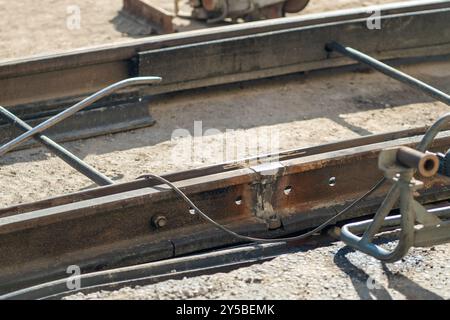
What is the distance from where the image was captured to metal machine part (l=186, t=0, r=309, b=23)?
9695 millimetres

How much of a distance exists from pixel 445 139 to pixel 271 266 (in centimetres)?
180

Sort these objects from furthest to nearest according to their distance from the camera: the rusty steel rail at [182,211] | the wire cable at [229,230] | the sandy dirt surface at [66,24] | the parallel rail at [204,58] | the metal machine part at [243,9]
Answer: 1. the metal machine part at [243,9]
2. the sandy dirt surface at [66,24]
3. the parallel rail at [204,58]
4. the wire cable at [229,230]
5. the rusty steel rail at [182,211]

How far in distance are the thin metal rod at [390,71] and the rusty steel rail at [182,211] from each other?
96 centimetres

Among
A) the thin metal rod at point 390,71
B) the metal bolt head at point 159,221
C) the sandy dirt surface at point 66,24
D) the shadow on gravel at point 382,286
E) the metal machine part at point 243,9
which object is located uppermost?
the thin metal rod at point 390,71

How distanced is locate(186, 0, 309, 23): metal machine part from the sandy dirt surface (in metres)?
0.22

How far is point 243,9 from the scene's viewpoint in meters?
9.73

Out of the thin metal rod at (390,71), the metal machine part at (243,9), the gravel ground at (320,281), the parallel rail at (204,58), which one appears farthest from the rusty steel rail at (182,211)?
the metal machine part at (243,9)

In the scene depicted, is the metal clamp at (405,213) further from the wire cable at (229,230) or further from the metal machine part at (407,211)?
Result: the wire cable at (229,230)

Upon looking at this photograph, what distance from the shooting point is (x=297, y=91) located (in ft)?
26.8

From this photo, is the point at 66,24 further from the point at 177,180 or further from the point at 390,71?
the point at 177,180

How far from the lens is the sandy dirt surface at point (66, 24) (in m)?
9.17

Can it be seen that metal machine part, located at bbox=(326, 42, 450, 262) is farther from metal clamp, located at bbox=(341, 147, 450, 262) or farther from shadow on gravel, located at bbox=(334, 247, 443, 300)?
shadow on gravel, located at bbox=(334, 247, 443, 300)

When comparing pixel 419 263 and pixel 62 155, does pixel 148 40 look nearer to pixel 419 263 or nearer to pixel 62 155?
pixel 62 155
